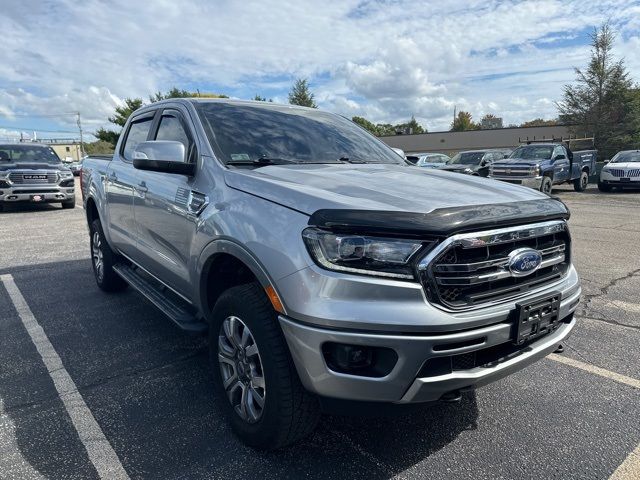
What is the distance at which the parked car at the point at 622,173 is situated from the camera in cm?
1759

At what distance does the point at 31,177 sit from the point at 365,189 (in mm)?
13431

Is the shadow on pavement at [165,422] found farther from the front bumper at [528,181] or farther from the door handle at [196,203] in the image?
the front bumper at [528,181]

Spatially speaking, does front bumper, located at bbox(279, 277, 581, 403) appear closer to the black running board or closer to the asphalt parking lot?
the asphalt parking lot

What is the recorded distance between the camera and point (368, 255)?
1997mm

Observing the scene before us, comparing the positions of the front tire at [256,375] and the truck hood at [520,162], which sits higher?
the truck hood at [520,162]

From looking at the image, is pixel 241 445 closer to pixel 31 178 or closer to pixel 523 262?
pixel 523 262

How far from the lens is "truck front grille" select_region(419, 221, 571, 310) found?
1.98m

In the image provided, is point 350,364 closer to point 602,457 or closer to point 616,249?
point 602,457

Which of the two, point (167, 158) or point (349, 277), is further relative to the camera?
point (167, 158)

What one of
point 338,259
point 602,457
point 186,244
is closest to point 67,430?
point 186,244

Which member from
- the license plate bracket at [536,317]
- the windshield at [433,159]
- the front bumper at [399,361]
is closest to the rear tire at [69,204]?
the front bumper at [399,361]

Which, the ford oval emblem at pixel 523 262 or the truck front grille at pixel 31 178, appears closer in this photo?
the ford oval emblem at pixel 523 262

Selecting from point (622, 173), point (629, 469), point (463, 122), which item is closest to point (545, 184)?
point (622, 173)

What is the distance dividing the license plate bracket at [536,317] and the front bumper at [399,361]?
0.06 m
